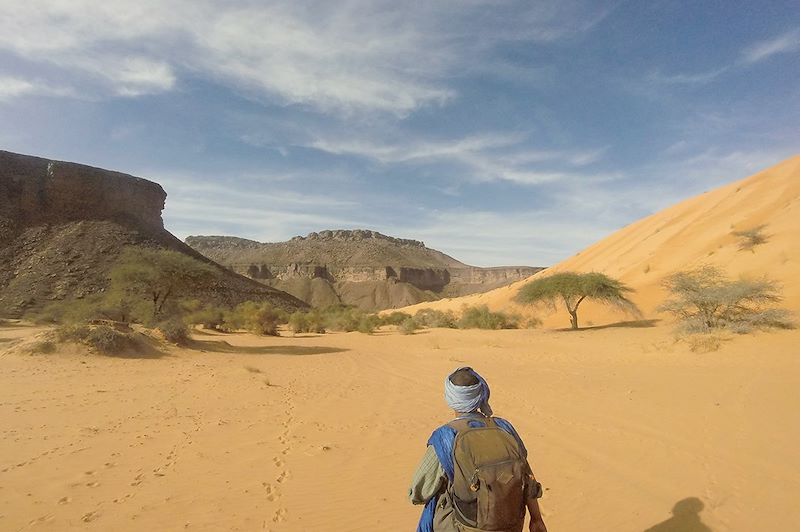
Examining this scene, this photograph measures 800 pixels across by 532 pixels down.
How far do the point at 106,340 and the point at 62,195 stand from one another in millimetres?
36662

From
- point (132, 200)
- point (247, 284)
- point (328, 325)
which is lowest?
point (328, 325)

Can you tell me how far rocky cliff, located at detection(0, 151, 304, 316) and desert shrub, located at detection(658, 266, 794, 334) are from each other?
3401 cm

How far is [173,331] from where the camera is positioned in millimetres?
17250

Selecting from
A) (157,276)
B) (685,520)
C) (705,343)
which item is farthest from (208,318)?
(685,520)

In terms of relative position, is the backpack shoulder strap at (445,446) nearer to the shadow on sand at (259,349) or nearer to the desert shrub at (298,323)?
the shadow on sand at (259,349)

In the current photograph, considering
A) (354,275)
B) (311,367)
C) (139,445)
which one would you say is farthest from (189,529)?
(354,275)

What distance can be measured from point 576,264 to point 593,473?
42.7 m

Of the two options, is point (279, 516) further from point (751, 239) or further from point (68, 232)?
point (68, 232)

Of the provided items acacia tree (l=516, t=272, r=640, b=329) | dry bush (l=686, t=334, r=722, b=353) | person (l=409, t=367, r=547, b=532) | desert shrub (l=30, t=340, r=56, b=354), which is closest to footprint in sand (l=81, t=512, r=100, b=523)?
person (l=409, t=367, r=547, b=532)

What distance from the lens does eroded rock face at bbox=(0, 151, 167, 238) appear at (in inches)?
1508

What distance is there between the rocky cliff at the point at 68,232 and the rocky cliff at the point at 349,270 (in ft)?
105

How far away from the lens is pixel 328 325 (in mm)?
36875

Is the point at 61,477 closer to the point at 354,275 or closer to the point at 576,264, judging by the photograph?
the point at 576,264

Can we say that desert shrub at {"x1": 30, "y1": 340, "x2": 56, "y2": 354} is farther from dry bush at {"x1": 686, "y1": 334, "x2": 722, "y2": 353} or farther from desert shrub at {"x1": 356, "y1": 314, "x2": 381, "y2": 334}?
desert shrub at {"x1": 356, "y1": 314, "x2": 381, "y2": 334}
